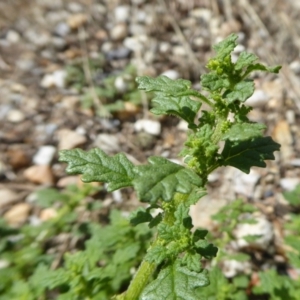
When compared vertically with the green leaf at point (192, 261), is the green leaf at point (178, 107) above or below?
above

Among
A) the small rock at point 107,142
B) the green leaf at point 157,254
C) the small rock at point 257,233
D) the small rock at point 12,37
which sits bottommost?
the small rock at point 257,233

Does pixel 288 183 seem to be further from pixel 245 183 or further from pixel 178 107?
pixel 178 107

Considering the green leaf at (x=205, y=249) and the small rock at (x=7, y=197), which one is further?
the small rock at (x=7, y=197)

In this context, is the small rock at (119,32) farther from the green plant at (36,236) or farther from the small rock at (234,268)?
the small rock at (234,268)

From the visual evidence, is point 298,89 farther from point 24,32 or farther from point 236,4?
point 24,32

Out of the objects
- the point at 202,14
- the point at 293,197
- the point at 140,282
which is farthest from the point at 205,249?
the point at 202,14

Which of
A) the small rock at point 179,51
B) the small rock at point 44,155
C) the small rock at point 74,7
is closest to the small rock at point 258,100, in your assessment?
the small rock at point 179,51

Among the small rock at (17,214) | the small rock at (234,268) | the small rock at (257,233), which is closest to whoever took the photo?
the small rock at (234,268)
